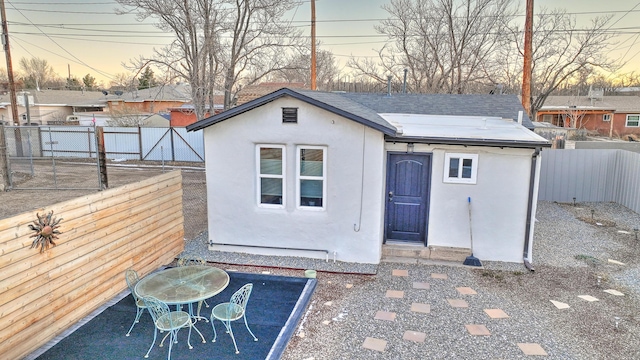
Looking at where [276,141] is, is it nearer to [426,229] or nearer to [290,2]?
[426,229]

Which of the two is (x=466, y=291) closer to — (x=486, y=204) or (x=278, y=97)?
(x=486, y=204)

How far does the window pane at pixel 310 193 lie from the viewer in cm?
776

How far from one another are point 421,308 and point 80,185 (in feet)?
43.5

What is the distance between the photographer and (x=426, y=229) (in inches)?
316

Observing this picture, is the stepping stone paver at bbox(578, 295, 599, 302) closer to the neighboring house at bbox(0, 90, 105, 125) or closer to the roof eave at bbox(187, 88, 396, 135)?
the roof eave at bbox(187, 88, 396, 135)

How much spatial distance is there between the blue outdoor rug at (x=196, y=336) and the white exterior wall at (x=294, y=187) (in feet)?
5.83

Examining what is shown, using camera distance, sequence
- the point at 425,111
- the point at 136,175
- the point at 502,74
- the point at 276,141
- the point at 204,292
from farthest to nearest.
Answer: the point at 502,74 → the point at 136,175 → the point at 425,111 → the point at 276,141 → the point at 204,292

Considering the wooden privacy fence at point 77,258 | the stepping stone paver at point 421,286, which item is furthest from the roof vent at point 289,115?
the stepping stone paver at point 421,286

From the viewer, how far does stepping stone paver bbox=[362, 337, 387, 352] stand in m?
4.85

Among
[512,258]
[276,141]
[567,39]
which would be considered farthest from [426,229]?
[567,39]

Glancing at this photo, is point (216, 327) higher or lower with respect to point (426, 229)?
lower

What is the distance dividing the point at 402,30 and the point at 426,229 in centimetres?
1941

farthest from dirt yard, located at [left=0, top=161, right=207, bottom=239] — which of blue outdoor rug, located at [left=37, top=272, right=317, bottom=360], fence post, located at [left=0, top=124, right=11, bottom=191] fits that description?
blue outdoor rug, located at [left=37, top=272, right=317, bottom=360]

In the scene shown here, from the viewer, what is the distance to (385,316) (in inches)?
223
